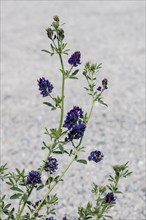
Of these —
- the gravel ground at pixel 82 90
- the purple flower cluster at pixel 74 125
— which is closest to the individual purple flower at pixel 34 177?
the purple flower cluster at pixel 74 125

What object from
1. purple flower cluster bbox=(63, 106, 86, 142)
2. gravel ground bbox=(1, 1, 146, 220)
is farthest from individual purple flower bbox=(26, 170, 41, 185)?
gravel ground bbox=(1, 1, 146, 220)

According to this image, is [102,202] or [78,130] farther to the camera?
[102,202]

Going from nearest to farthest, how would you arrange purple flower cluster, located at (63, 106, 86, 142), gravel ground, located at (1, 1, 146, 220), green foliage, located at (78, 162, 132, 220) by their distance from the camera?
purple flower cluster, located at (63, 106, 86, 142) → green foliage, located at (78, 162, 132, 220) → gravel ground, located at (1, 1, 146, 220)

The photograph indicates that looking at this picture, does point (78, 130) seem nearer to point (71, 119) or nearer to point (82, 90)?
point (71, 119)

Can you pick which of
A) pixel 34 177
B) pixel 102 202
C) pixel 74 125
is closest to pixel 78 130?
pixel 74 125

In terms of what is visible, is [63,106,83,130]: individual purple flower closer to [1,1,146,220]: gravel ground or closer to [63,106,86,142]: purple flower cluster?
[63,106,86,142]: purple flower cluster

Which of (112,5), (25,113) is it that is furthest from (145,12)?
(25,113)

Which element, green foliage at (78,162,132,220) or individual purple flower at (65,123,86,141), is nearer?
→ individual purple flower at (65,123,86,141)

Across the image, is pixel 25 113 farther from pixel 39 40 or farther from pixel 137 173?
pixel 39 40
